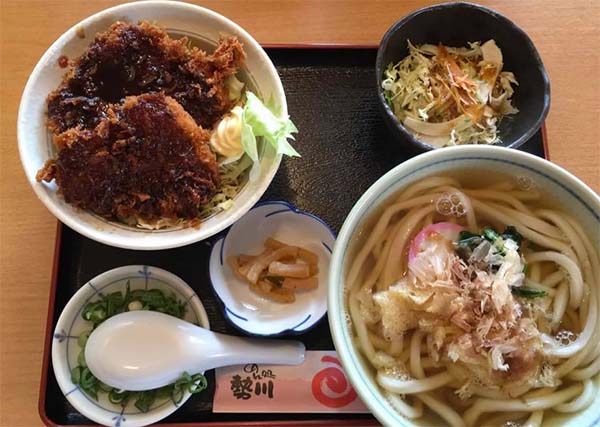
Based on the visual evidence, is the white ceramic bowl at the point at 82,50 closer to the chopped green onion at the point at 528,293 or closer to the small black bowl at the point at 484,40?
the small black bowl at the point at 484,40

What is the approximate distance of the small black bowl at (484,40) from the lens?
5.03 ft

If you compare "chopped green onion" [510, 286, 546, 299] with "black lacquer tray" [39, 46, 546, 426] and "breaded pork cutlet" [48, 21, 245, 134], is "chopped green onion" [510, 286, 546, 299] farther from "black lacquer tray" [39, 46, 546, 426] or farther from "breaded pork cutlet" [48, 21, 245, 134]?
"breaded pork cutlet" [48, 21, 245, 134]

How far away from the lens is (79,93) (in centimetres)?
145

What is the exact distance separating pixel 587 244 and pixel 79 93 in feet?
4.00

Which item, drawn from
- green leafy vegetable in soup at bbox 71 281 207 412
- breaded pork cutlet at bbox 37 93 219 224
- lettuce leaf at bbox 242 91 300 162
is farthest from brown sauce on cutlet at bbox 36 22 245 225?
green leafy vegetable in soup at bbox 71 281 207 412

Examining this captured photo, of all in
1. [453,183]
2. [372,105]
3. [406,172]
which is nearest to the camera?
[406,172]

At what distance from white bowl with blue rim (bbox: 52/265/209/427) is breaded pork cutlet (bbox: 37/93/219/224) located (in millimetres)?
156

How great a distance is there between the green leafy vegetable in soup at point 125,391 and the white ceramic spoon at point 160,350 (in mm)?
30

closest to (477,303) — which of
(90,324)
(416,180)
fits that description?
(416,180)

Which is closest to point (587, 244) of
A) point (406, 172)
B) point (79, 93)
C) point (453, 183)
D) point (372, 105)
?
point (453, 183)

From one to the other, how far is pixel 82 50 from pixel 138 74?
0.16m

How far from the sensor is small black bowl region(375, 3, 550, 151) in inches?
60.3

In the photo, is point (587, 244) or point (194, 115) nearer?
point (587, 244)

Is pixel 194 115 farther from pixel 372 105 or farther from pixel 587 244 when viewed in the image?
pixel 587 244
